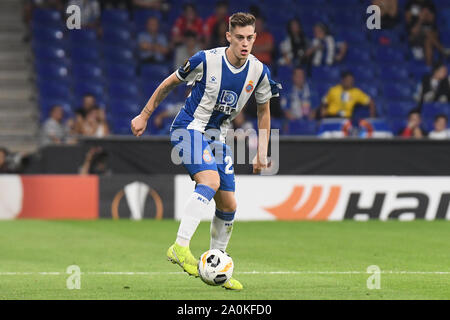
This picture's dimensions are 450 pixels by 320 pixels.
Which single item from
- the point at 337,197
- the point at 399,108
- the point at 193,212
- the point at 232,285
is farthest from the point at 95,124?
Result: the point at 232,285

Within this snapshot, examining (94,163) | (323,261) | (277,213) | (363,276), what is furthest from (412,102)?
(363,276)

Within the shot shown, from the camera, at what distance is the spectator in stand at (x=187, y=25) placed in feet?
61.6

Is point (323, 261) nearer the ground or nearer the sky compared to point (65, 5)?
nearer the ground

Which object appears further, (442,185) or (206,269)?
(442,185)

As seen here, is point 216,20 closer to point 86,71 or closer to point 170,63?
point 170,63

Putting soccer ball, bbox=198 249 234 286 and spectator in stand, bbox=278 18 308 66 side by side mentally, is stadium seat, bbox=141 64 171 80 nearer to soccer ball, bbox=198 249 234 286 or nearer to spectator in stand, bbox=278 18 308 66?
spectator in stand, bbox=278 18 308 66

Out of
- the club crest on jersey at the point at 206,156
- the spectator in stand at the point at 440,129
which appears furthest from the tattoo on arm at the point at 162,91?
the spectator in stand at the point at 440,129

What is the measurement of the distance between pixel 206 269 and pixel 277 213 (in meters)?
7.87

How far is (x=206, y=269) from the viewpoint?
23.6 feet

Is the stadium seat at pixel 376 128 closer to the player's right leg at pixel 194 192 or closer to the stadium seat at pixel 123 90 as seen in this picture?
the stadium seat at pixel 123 90

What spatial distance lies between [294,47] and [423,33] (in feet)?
10.2
